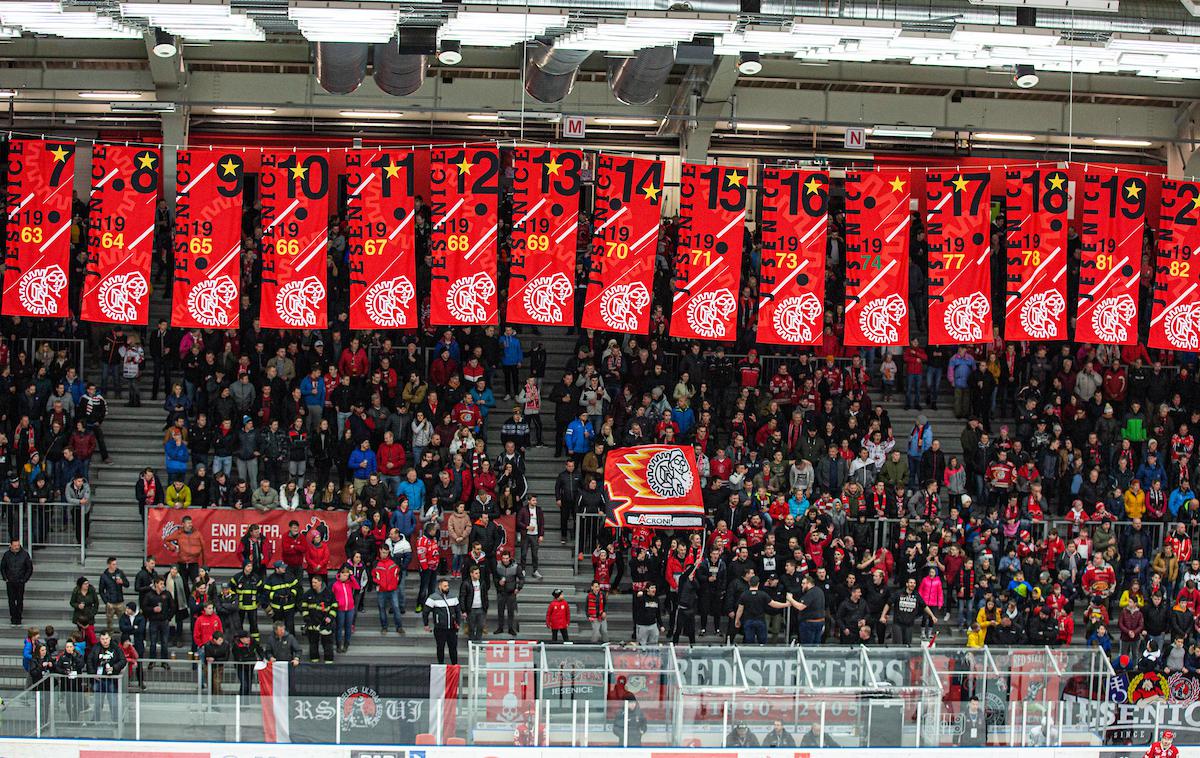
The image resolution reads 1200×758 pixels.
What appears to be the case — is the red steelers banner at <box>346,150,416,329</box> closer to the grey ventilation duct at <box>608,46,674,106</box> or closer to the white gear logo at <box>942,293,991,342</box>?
the grey ventilation duct at <box>608,46,674,106</box>

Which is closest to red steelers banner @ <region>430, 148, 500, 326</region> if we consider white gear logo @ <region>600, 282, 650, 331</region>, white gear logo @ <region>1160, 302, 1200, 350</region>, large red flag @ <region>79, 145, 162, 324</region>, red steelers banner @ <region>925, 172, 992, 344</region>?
white gear logo @ <region>600, 282, 650, 331</region>

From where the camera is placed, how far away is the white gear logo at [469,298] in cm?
2708

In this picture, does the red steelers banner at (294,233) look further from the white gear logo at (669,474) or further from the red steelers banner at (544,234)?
the white gear logo at (669,474)

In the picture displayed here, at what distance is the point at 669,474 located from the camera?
28.5m

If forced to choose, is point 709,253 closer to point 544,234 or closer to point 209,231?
point 544,234

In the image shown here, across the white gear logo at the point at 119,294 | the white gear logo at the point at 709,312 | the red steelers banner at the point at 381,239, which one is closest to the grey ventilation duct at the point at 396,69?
the red steelers banner at the point at 381,239

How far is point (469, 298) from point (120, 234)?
18.0ft

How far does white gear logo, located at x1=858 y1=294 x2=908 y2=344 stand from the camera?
27469mm

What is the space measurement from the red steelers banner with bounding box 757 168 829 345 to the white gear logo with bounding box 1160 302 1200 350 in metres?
5.85

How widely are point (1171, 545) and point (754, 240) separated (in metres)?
11.3

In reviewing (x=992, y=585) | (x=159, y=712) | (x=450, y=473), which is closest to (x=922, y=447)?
(x=992, y=585)

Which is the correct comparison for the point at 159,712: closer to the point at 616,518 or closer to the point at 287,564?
the point at 287,564

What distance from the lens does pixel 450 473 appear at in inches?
1139

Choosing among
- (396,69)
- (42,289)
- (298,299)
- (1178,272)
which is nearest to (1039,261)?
(1178,272)
